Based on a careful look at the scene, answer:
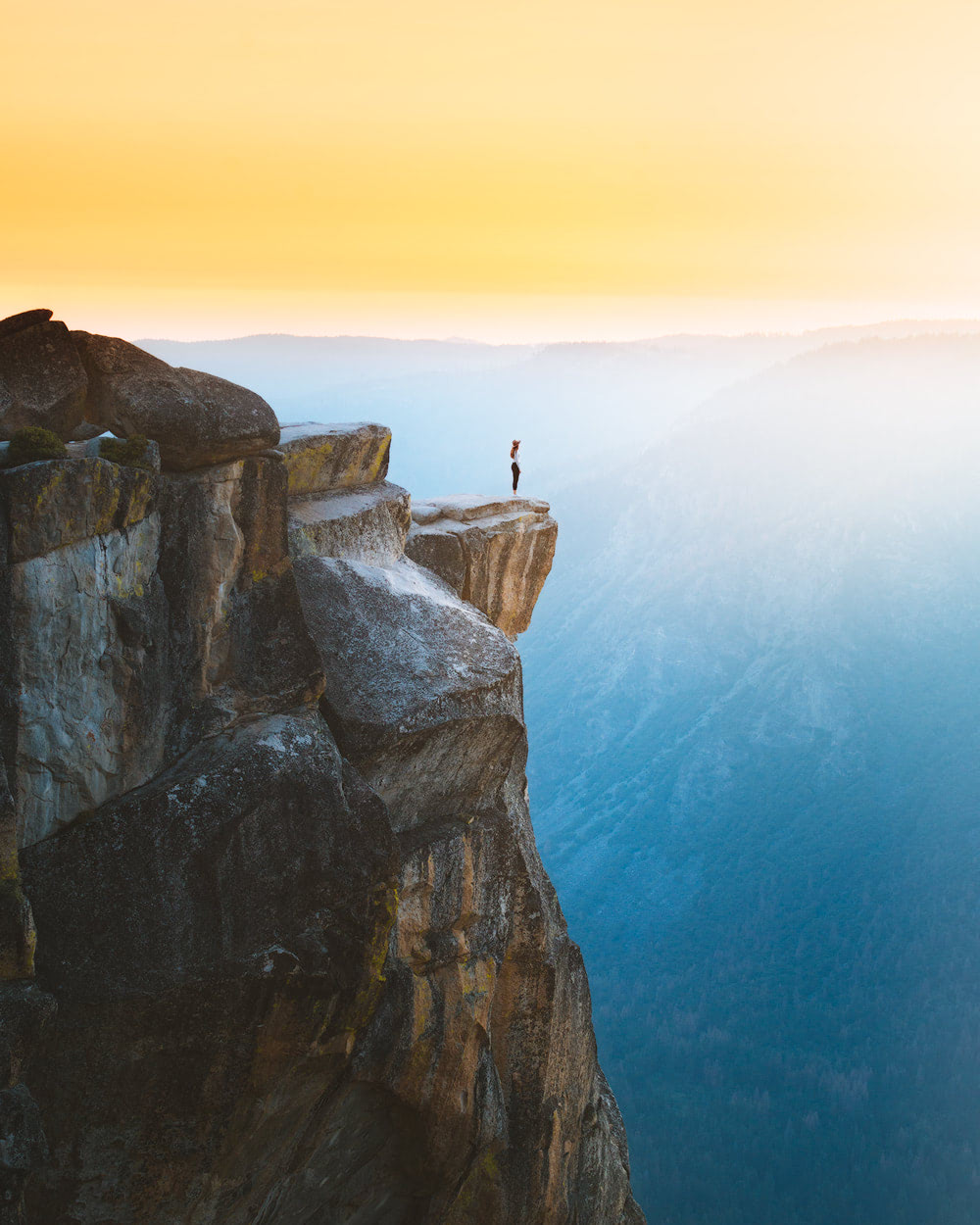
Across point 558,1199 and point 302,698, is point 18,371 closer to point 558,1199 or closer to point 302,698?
point 302,698

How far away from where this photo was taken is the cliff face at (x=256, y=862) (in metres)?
16.4

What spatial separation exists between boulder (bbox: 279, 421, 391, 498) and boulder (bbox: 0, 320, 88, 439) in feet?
21.0

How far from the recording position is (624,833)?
122 m

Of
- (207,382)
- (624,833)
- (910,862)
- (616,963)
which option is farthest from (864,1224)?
(207,382)

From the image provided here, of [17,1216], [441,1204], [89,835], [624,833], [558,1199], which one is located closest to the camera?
[17,1216]

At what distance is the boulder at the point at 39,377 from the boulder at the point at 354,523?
613cm

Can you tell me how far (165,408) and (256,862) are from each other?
849 cm

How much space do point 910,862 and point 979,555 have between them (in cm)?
5940

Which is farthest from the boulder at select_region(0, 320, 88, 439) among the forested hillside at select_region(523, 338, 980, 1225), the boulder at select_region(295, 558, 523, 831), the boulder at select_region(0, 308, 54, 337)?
the forested hillside at select_region(523, 338, 980, 1225)

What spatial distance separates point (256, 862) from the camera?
17.9 m

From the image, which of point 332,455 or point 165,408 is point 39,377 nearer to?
point 165,408

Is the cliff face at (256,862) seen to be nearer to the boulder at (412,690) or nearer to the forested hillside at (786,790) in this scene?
the boulder at (412,690)

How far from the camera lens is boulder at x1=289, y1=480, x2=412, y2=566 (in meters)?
24.1

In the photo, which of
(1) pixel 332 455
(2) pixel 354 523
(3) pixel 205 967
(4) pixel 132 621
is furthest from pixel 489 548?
(3) pixel 205 967
